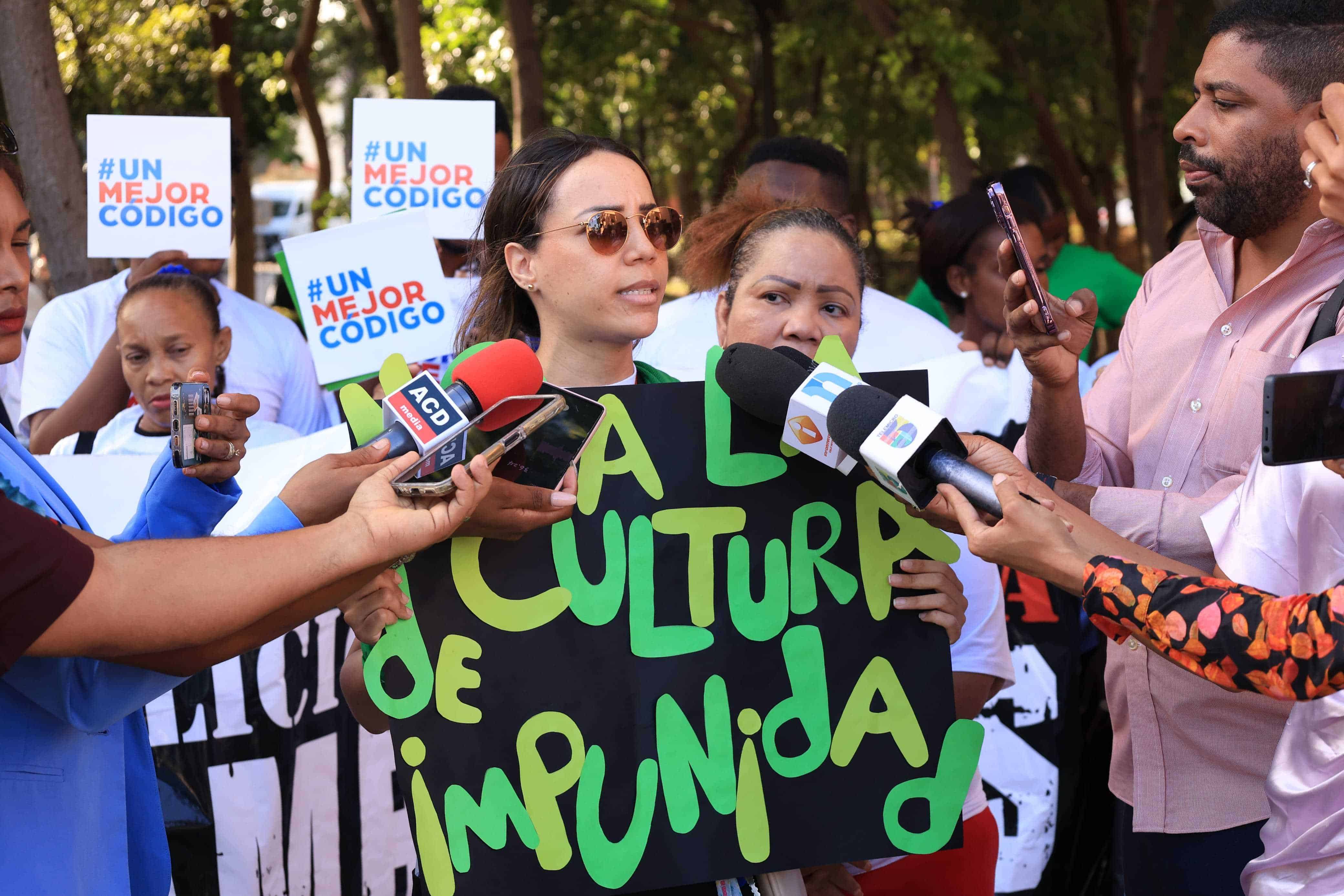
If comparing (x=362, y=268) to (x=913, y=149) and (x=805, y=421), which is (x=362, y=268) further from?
(x=913, y=149)

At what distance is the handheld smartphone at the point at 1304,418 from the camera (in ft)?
5.71

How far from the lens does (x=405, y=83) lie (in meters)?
10.3

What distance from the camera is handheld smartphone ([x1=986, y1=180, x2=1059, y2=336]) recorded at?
2.45m

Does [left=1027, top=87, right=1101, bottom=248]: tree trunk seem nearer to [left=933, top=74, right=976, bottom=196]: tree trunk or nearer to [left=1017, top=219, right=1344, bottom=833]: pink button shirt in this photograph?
[left=933, top=74, right=976, bottom=196]: tree trunk

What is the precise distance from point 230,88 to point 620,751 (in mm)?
13503

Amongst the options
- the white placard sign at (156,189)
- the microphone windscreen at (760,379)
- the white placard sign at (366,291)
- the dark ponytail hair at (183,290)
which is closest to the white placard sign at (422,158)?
the white placard sign at (156,189)

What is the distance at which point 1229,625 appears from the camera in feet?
6.20

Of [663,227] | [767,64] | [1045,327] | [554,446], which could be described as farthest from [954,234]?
[767,64]

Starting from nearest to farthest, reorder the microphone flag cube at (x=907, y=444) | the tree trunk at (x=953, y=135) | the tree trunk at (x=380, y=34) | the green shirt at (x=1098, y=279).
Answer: the microphone flag cube at (x=907, y=444) → the green shirt at (x=1098, y=279) → the tree trunk at (x=953, y=135) → the tree trunk at (x=380, y=34)

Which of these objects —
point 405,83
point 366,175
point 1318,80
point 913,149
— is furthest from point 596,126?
point 1318,80

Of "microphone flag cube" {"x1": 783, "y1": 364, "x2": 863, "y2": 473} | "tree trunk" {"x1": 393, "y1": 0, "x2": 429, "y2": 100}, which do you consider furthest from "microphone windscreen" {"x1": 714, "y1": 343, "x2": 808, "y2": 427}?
"tree trunk" {"x1": 393, "y1": 0, "x2": 429, "y2": 100}

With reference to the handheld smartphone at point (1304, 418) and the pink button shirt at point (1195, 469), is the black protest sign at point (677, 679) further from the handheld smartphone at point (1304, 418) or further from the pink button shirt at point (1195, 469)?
the handheld smartphone at point (1304, 418)

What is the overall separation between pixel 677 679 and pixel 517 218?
1138mm

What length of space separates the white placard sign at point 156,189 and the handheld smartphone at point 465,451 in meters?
3.63
